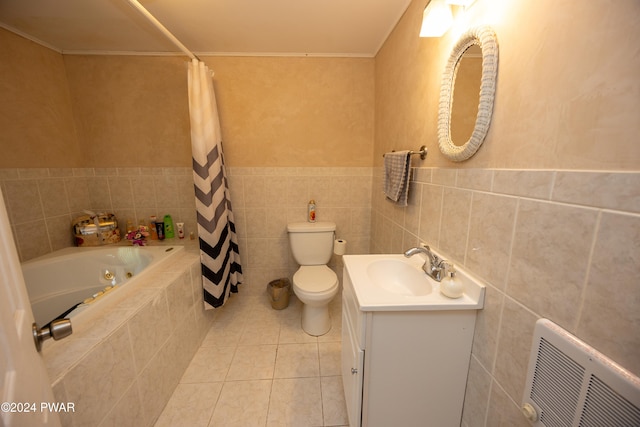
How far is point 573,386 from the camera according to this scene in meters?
0.50

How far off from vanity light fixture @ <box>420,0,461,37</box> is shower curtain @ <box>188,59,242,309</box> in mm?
1423

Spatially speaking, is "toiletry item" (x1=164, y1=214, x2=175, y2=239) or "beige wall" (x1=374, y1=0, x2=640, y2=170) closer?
"beige wall" (x1=374, y1=0, x2=640, y2=170)

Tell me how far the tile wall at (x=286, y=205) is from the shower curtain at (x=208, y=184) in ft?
0.92

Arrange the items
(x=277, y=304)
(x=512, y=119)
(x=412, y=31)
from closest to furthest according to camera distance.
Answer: (x=512, y=119), (x=412, y=31), (x=277, y=304)

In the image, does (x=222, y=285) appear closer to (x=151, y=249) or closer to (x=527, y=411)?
(x=151, y=249)

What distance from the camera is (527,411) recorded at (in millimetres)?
594

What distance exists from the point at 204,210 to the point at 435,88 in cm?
158

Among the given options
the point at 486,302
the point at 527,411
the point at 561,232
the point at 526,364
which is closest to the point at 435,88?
the point at 561,232

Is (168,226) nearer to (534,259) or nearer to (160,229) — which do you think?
(160,229)

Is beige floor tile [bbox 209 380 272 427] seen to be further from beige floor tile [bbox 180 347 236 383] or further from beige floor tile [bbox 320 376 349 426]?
beige floor tile [bbox 320 376 349 426]

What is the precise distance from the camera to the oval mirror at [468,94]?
2.39 feet

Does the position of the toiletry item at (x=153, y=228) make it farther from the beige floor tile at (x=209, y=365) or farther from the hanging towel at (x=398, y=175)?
the hanging towel at (x=398, y=175)

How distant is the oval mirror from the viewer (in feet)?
2.39

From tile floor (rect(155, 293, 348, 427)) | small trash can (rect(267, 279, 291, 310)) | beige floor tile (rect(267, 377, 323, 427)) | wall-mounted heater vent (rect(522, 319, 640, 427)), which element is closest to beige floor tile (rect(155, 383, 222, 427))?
tile floor (rect(155, 293, 348, 427))
